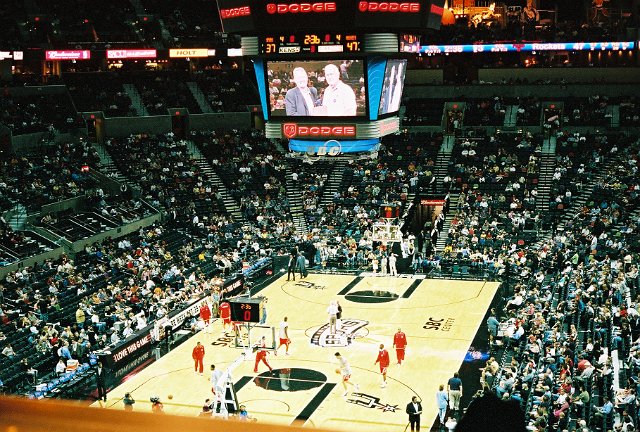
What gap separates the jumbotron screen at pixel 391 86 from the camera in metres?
27.2

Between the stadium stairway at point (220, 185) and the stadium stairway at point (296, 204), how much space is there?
2915mm

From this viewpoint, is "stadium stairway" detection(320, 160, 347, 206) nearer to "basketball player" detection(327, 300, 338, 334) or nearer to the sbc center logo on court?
the sbc center logo on court

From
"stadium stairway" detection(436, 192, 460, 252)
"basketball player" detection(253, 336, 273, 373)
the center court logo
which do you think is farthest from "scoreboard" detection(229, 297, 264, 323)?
"stadium stairway" detection(436, 192, 460, 252)

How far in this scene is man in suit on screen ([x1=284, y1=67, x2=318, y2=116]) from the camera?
26594 mm

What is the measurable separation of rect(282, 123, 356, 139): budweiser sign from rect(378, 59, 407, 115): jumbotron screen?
4.31 ft

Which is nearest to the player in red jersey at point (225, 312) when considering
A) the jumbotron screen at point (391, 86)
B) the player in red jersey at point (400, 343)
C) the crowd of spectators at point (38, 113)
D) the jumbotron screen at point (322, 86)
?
the player in red jersey at point (400, 343)

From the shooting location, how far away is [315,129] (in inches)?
1050

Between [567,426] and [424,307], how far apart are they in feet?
42.6

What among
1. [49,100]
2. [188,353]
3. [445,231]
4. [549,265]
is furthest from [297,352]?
[49,100]

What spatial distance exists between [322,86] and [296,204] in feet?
64.0

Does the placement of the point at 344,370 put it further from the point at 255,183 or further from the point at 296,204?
the point at 255,183

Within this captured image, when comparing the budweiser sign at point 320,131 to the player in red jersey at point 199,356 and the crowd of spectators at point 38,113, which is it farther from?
the crowd of spectators at point 38,113

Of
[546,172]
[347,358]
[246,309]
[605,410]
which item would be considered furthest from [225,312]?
[546,172]

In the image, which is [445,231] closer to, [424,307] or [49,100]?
[424,307]
